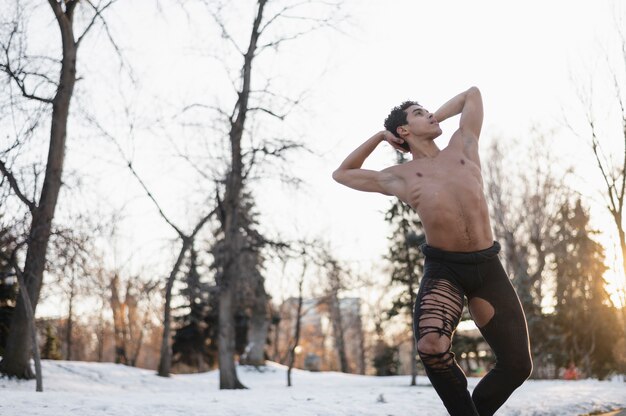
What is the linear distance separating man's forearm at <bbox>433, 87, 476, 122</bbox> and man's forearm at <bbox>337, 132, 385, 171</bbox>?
1.52 ft

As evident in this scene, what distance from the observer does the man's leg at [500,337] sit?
3438mm

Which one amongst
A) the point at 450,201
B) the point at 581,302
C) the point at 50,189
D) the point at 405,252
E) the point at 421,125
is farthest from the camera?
the point at 581,302

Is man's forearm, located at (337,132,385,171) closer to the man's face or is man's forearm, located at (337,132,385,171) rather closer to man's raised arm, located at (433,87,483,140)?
the man's face

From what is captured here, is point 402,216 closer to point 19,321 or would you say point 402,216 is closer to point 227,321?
point 227,321

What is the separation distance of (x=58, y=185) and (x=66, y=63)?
3.13 m

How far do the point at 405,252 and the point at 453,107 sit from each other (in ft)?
65.2

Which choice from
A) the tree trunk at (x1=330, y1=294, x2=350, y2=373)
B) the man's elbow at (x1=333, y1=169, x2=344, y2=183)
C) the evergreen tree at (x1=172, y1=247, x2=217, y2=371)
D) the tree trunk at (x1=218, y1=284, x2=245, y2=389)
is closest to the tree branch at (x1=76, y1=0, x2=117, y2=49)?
the tree trunk at (x1=218, y1=284, x2=245, y2=389)

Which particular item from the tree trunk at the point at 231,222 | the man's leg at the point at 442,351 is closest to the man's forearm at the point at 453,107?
the man's leg at the point at 442,351

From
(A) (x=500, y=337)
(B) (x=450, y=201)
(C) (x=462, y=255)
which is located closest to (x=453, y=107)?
(B) (x=450, y=201)

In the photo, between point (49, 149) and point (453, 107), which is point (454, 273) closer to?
point (453, 107)

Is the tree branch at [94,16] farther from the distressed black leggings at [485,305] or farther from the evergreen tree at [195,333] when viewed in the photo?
the evergreen tree at [195,333]

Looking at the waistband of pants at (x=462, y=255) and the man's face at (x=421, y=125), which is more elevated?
the man's face at (x=421, y=125)

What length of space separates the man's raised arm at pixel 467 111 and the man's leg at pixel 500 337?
1003 millimetres

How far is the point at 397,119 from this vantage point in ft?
12.9
